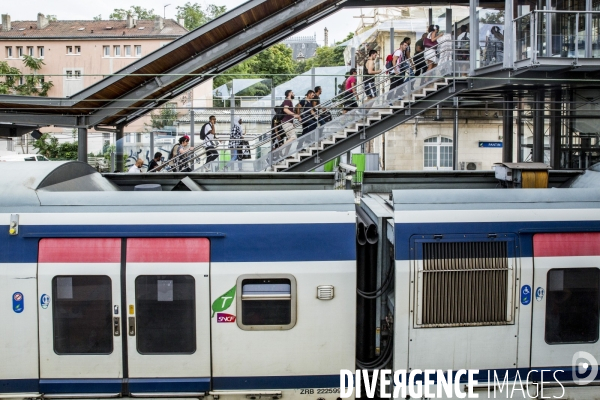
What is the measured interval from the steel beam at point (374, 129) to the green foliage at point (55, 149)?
1999cm

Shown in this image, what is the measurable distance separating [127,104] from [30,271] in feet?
40.5

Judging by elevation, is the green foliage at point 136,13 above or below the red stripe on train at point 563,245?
above

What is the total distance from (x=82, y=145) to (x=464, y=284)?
13.3 meters

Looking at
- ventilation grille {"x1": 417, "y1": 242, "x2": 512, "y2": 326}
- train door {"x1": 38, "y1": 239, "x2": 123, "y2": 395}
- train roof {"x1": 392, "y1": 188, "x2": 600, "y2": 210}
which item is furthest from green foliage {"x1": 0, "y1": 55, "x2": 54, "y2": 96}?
ventilation grille {"x1": 417, "y1": 242, "x2": 512, "y2": 326}

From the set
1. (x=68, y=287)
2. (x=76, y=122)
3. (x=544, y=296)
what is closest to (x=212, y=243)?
(x=68, y=287)

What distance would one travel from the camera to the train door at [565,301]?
731 centimetres

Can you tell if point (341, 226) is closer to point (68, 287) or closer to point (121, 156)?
point (68, 287)

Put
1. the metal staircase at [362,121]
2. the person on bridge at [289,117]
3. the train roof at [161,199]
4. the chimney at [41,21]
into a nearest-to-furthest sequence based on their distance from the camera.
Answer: the train roof at [161,199] < the person on bridge at [289,117] < the metal staircase at [362,121] < the chimney at [41,21]

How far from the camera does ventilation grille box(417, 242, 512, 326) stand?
7.17 meters

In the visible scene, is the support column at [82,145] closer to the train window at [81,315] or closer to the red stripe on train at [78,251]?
the red stripe on train at [78,251]

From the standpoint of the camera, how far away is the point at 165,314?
7129 mm

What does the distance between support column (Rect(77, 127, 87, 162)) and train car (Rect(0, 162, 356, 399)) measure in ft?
35.2

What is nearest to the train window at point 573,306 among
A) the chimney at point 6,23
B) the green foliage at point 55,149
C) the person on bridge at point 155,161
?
the person on bridge at point 155,161

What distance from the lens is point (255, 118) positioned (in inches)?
808
